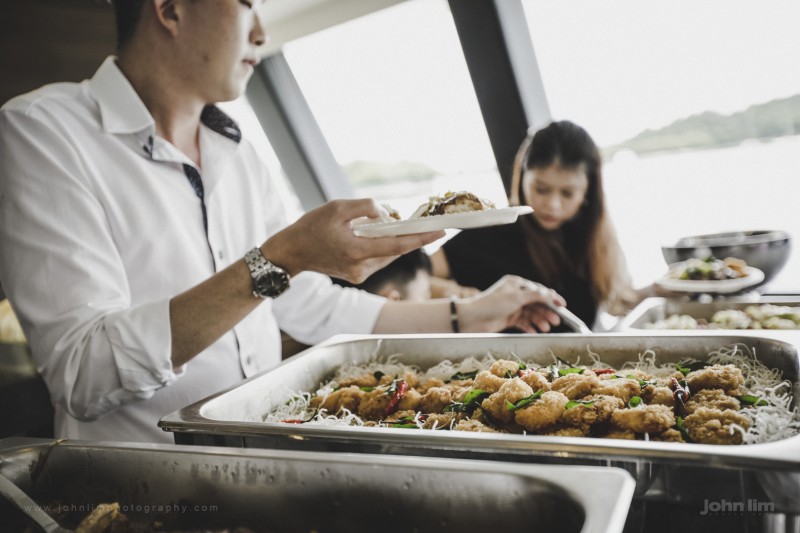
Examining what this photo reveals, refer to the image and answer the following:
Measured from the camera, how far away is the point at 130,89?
1970mm

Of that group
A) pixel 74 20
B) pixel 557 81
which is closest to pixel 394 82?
pixel 557 81

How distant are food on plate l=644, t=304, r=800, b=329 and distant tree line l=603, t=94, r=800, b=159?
59.3 inches

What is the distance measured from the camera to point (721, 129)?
4.05 m

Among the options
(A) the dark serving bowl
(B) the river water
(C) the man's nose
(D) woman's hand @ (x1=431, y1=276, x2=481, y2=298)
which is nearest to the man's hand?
(C) the man's nose

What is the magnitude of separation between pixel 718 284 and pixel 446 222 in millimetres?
2067

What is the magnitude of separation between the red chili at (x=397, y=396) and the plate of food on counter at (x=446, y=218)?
46 centimetres

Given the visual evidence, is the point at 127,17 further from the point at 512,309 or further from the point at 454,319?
the point at 512,309

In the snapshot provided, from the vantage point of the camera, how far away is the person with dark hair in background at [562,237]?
141 inches

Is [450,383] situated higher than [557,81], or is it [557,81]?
[557,81]

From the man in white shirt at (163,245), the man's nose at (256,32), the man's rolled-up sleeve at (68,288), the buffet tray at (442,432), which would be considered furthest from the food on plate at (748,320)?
the man's rolled-up sleeve at (68,288)

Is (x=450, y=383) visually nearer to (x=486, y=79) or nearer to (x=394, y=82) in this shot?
(x=486, y=79)

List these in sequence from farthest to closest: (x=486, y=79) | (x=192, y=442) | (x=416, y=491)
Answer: (x=486, y=79) → (x=192, y=442) → (x=416, y=491)

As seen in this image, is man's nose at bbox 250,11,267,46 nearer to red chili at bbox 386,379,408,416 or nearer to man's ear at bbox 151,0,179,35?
man's ear at bbox 151,0,179,35

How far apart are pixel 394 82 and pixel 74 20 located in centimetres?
267
